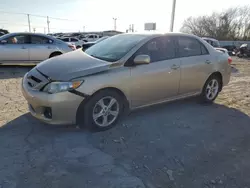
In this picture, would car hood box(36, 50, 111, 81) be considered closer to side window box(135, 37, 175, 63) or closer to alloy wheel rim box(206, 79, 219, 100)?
side window box(135, 37, 175, 63)

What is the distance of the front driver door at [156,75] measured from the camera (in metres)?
3.85

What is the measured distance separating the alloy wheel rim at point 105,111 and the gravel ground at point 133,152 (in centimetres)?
17

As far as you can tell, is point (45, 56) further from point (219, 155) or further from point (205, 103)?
point (219, 155)

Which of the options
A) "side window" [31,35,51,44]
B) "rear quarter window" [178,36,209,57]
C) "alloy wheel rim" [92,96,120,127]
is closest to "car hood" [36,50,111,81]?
"alloy wheel rim" [92,96,120,127]

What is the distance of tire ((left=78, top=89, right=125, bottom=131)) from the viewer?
3.42 meters

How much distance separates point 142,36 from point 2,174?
120 inches

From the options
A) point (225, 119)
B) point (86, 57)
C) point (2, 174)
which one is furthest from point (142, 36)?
point (2, 174)

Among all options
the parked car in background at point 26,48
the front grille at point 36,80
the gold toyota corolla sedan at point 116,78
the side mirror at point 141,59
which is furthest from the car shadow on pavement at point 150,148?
the parked car in background at point 26,48

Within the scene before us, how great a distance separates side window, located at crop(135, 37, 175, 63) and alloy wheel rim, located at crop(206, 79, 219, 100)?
1.38m

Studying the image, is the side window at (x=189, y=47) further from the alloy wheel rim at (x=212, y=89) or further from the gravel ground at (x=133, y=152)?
the gravel ground at (x=133, y=152)

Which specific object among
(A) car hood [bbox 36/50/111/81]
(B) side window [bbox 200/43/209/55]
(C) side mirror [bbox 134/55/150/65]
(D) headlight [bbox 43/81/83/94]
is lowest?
(D) headlight [bbox 43/81/83/94]

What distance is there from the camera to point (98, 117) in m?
3.58

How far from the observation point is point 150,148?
3152 millimetres

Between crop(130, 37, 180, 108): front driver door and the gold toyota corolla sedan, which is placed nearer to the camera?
the gold toyota corolla sedan
